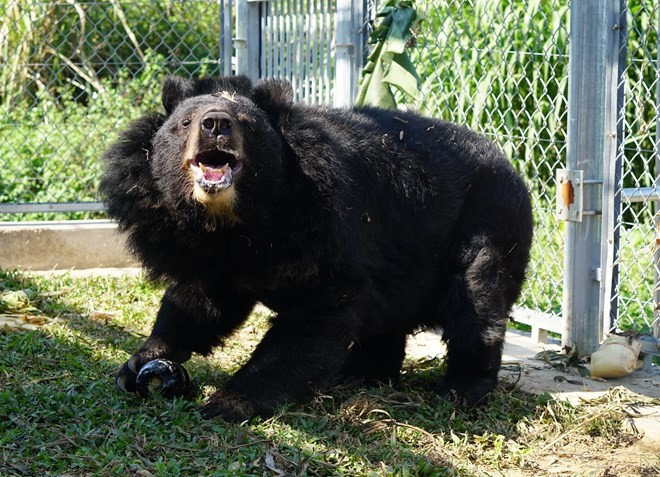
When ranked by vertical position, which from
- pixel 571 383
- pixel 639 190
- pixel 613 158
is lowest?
pixel 571 383

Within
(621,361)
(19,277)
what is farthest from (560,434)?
(19,277)

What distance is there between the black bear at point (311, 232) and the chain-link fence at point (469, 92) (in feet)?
3.20

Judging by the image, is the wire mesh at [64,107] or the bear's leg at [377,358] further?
the wire mesh at [64,107]

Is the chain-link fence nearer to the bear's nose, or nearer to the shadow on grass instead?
the shadow on grass

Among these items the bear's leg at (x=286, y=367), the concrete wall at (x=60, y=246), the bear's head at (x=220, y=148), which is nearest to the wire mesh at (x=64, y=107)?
the concrete wall at (x=60, y=246)

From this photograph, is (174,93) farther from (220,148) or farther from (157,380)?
(157,380)

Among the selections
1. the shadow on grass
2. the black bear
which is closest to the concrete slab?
the shadow on grass

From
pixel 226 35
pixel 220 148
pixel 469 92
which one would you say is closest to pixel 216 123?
pixel 220 148

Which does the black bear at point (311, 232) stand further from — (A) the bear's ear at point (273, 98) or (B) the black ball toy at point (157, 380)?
(B) the black ball toy at point (157, 380)

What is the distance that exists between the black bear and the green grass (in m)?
0.16

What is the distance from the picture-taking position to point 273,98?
15.3 feet

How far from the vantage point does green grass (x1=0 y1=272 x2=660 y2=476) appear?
3.85 meters

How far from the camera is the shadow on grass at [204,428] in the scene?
3.83 metres

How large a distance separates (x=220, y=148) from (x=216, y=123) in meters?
0.13
